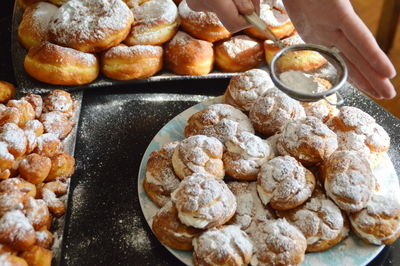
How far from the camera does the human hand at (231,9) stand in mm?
1397

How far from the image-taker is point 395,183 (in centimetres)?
137

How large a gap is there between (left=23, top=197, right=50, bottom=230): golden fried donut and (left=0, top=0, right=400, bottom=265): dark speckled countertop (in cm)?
11

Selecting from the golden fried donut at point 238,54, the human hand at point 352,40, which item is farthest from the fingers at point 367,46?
the golden fried donut at point 238,54

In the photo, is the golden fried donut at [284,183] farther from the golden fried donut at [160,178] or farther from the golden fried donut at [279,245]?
the golden fried donut at [160,178]

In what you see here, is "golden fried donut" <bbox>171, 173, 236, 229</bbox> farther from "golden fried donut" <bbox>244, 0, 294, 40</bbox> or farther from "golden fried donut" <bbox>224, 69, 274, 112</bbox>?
"golden fried donut" <bbox>244, 0, 294, 40</bbox>

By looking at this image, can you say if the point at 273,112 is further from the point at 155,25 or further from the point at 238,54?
the point at 155,25

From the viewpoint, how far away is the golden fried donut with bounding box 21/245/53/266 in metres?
1.15

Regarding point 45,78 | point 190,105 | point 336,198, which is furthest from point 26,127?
point 336,198

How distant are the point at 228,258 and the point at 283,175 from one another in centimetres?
27

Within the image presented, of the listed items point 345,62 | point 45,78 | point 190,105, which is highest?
point 345,62

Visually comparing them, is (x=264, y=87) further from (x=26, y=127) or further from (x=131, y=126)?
(x=26, y=127)

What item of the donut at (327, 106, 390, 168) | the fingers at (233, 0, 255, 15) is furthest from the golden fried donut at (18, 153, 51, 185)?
the donut at (327, 106, 390, 168)

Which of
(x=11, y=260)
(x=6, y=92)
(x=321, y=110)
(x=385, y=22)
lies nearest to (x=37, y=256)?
(x=11, y=260)

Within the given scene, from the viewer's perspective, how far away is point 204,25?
1.78 meters
